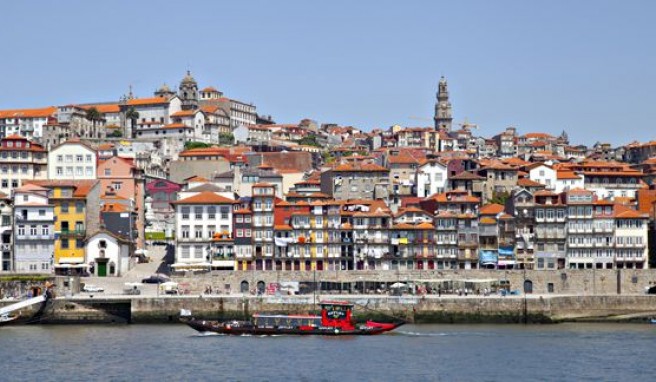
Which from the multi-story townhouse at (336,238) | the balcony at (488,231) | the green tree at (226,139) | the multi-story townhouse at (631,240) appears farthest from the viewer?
the green tree at (226,139)

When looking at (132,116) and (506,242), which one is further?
(132,116)

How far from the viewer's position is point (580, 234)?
9269 cm

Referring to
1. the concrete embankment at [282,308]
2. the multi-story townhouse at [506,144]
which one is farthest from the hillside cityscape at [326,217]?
the multi-story townhouse at [506,144]

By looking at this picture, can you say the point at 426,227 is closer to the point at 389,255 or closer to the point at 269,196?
the point at 389,255

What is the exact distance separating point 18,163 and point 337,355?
52998 millimetres

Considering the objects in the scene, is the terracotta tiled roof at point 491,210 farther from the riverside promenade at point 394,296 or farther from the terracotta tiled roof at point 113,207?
the terracotta tiled roof at point 113,207

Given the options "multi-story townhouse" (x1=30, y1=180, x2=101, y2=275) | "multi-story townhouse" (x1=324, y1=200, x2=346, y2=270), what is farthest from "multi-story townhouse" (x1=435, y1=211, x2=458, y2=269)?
"multi-story townhouse" (x1=30, y1=180, x2=101, y2=275)

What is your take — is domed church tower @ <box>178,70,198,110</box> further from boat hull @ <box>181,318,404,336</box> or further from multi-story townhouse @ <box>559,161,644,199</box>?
boat hull @ <box>181,318,404,336</box>

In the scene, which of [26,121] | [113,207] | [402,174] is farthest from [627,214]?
[26,121]

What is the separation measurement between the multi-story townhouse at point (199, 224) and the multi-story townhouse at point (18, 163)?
19.8m

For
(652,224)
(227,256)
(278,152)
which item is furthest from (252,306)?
(278,152)

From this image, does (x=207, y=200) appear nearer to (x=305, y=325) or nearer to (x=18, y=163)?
(x=18, y=163)

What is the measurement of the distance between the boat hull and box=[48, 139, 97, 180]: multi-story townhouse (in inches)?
1451

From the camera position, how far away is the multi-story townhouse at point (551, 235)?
9244cm
